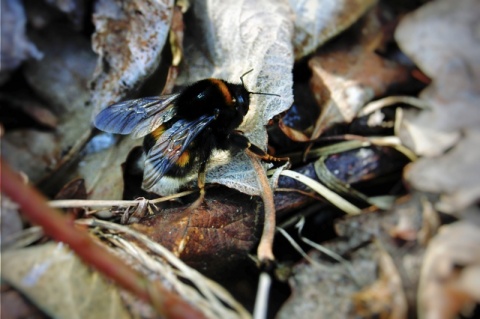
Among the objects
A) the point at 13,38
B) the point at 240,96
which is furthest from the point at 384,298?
the point at 13,38

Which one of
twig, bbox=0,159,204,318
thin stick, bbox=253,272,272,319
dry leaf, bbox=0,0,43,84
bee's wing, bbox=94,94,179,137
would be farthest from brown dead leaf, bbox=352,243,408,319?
dry leaf, bbox=0,0,43,84

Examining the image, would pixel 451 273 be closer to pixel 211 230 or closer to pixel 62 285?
pixel 211 230

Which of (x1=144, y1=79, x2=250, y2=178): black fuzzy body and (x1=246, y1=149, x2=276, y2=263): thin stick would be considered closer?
(x1=246, y1=149, x2=276, y2=263): thin stick

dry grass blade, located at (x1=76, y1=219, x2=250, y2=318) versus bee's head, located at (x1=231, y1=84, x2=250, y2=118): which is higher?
bee's head, located at (x1=231, y1=84, x2=250, y2=118)

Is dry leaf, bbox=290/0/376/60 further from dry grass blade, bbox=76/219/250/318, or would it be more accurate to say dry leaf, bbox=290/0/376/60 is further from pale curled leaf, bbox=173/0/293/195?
dry grass blade, bbox=76/219/250/318

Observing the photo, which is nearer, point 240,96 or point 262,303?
point 262,303

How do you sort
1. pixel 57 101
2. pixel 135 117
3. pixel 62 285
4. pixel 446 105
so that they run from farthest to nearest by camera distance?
pixel 57 101
pixel 135 117
pixel 446 105
pixel 62 285

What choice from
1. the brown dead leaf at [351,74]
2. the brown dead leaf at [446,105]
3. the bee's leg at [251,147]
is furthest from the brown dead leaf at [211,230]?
the brown dead leaf at [446,105]

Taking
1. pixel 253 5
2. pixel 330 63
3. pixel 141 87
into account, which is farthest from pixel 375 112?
pixel 141 87
